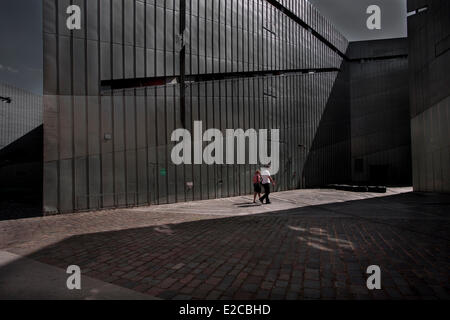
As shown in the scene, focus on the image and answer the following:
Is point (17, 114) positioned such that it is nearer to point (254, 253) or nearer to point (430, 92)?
point (254, 253)

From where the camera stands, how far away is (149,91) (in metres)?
10.9

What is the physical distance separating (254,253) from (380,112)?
92.8 feet

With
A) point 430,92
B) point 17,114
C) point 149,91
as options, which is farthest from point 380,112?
point 17,114

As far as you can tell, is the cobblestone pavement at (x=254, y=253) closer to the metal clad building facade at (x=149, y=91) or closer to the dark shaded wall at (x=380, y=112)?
the metal clad building facade at (x=149, y=91)

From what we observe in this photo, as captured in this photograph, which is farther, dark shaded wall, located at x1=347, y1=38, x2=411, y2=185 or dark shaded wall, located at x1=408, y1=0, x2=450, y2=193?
dark shaded wall, located at x1=347, y1=38, x2=411, y2=185

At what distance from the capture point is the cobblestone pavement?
113 inches

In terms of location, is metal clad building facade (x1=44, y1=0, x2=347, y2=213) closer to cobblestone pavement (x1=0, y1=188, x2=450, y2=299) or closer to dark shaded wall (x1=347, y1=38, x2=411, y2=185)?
cobblestone pavement (x1=0, y1=188, x2=450, y2=299)

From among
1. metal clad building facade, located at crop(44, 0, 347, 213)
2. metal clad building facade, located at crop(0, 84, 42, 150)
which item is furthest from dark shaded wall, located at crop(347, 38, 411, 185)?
metal clad building facade, located at crop(0, 84, 42, 150)

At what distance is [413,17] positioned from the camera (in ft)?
46.3

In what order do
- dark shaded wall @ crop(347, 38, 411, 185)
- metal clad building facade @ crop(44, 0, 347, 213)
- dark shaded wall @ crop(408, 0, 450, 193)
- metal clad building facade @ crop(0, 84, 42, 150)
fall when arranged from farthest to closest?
dark shaded wall @ crop(347, 38, 411, 185) < metal clad building facade @ crop(0, 84, 42, 150) < dark shaded wall @ crop(408, 0, 450, 193) < metal clad building facade @ crop(44, 0, 347, 213)

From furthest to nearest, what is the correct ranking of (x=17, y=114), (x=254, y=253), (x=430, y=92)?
(x=17, y=114), (x=430, y=92), (x=254, y=253)

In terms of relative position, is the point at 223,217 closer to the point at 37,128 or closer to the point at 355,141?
the point at 37,128

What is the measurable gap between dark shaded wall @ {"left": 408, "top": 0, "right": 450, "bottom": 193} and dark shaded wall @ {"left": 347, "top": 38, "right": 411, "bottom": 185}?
11140 millimetres

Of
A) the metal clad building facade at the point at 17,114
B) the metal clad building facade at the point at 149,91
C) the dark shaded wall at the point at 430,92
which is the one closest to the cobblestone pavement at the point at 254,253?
the metal clad building facade at the point at 149,91
